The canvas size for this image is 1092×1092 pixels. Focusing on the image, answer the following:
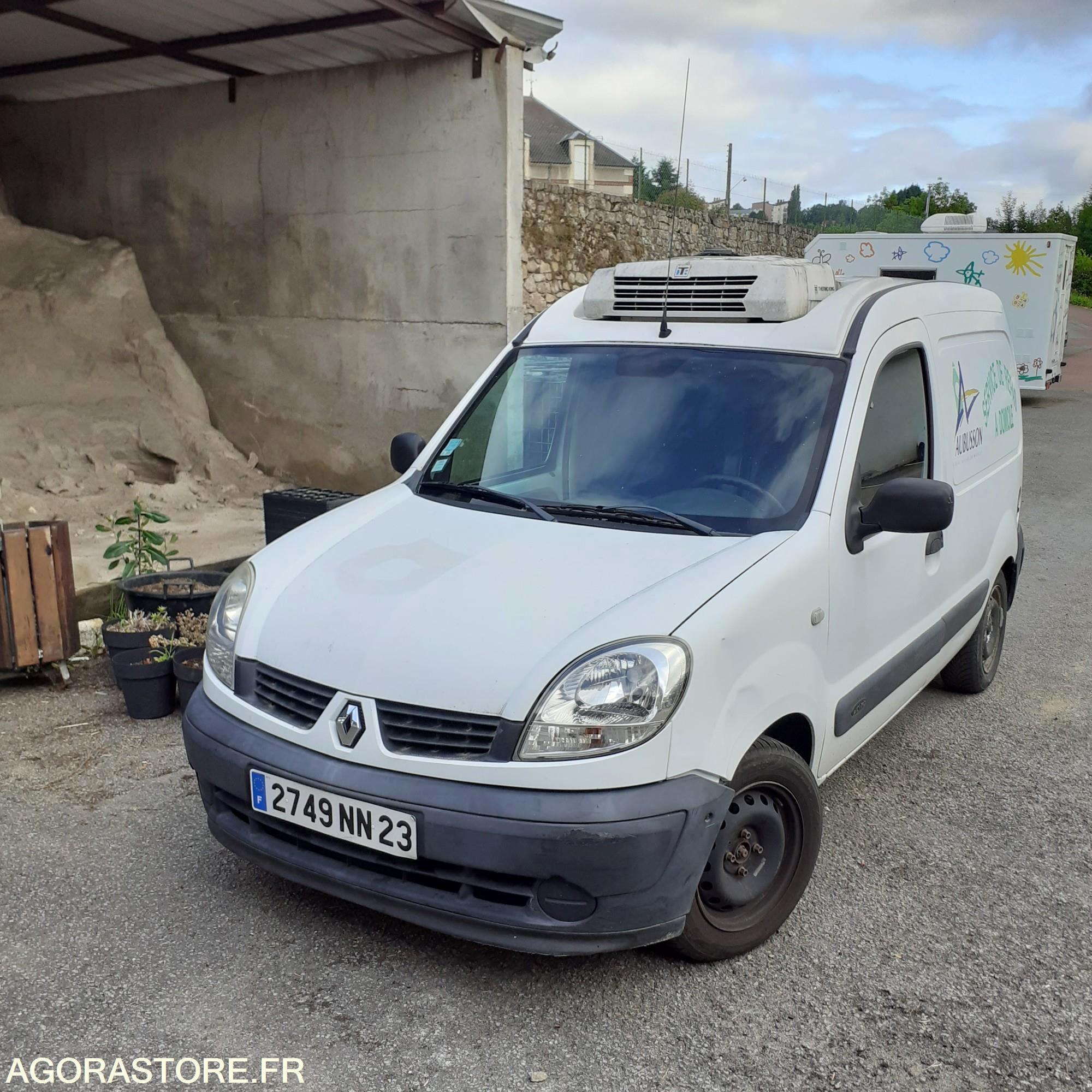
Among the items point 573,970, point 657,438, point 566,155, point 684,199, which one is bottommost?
point 573,970

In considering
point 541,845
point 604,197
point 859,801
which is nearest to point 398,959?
point 541,845

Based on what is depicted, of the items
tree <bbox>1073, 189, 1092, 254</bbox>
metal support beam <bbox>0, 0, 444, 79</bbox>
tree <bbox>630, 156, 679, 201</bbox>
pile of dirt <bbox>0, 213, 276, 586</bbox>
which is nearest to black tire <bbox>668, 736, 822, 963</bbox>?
metal support beam <bbox>0, 0, 444, 79</bbox>

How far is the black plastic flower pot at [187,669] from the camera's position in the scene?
195 inches

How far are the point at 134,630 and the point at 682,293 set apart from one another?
3.27m

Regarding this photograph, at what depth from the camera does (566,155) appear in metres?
66.5

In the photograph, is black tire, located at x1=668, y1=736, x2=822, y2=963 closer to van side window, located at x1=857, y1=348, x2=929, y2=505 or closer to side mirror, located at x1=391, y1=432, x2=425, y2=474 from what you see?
van side window, located at x1=857, y1=348, x2=929, y2=505

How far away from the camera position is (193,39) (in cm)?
867

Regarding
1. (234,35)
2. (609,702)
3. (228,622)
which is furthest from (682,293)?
(234,35)

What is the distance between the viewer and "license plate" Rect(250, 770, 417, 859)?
110 inches

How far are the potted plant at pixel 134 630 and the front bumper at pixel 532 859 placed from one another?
2.64 metres

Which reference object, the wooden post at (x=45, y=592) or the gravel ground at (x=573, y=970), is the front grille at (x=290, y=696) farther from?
the wooden post at (x=45, y=592)

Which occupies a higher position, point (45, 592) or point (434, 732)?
point (434, 732)

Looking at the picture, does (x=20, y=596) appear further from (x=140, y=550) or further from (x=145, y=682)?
(x=140, y=550)

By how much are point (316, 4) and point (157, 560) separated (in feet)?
13.6
